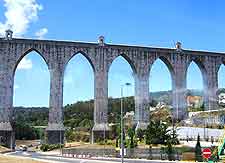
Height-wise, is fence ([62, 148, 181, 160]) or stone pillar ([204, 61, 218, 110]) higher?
stone pillar ([204, 61, 218, 110])

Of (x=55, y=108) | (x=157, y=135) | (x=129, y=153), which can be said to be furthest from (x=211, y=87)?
(x=129, y=153)

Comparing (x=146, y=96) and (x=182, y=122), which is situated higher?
(x=146, y=96)

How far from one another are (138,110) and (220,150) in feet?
165

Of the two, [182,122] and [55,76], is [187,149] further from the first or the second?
[55,76]

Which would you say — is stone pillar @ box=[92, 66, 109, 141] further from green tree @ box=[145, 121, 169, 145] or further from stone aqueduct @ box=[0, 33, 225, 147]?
green tree @ box=[145, 121, 169, 145]

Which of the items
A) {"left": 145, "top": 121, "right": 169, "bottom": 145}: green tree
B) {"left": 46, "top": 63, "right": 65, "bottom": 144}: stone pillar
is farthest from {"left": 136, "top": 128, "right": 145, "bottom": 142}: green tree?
{"left": 46, "top": 63, "right": 65, "bottom": 144}: stone pillar

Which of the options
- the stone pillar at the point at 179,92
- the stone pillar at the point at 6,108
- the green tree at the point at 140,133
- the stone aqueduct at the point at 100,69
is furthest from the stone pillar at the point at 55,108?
the stone pillar at the point at 179,92

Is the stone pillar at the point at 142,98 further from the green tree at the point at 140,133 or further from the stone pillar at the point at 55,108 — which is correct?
the stone pillar at the point at 55,108

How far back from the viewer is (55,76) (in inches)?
3194

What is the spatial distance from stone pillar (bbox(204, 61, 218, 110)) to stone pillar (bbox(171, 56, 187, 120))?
5.84 m

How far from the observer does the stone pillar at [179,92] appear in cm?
8756

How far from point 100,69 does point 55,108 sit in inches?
480

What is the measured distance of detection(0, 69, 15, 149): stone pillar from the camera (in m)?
76.8

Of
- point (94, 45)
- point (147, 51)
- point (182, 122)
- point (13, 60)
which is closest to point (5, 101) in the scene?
point (13, 60)
